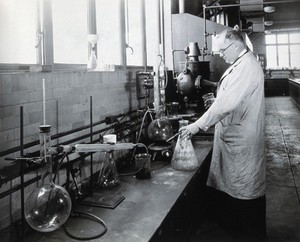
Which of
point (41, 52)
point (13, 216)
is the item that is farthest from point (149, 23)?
point (13, 216)

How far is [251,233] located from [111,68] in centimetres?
174

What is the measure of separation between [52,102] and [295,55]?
19.2 meters

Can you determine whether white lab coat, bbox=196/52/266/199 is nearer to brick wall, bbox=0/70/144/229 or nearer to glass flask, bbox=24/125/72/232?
brick wall, bbox=0/70/144/229

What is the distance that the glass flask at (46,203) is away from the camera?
1361 millimetres

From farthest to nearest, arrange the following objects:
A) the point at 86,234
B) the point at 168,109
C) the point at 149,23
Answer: the point at 149,23
the point at 168,109
the point at 86,234

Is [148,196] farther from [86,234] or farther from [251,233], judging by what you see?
[251,233]

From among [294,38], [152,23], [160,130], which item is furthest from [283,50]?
[160,130]

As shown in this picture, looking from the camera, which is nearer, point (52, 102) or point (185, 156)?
point (52, 102)

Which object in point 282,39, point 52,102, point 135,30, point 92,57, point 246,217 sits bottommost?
point 246,217

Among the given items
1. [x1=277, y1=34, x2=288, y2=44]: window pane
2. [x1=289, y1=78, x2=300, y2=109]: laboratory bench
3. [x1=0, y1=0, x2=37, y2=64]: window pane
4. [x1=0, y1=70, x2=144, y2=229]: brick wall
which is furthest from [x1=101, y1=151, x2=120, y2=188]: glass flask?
[x1=277, y1=34, x2=288, y2=44]: window pane

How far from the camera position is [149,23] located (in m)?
4.51

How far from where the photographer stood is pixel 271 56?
18.9 m

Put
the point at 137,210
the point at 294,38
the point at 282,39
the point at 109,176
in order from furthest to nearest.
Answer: the point at 282,39 < the point at 294,38 < the point at 109,176 < the point at 137,210

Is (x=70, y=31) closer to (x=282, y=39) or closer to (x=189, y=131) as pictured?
(x=189, y=131)
